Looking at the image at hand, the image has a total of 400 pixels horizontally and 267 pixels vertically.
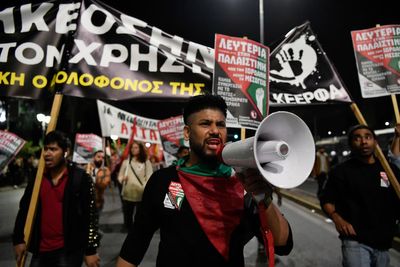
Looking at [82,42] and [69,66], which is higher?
[82,42]

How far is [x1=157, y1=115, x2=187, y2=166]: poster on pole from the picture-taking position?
29.6 feet

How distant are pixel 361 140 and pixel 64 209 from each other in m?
2.81

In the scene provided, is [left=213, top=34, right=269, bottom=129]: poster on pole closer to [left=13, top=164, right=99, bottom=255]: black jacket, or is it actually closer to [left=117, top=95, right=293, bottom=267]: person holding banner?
[left=117, top=95, right=293, bottom=267]: person holding banner

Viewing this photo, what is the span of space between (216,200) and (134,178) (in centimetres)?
567

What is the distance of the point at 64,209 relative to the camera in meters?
3.15

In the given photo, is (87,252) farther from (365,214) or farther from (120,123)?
(120,123)

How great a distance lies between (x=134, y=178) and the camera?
7.26 meters

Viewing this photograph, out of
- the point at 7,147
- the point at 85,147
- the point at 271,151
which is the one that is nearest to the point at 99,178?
the point at 85,147

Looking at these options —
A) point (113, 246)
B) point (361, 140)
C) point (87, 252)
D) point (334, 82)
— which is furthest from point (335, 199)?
point (113, 246)

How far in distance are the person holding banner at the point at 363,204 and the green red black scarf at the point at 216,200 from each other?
1.86 m

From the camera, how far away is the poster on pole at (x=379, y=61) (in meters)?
3.94

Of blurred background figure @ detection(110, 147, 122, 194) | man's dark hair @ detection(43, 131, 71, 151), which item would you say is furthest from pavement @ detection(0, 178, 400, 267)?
man's dark hair @ detection(43, 131, 71, 151)

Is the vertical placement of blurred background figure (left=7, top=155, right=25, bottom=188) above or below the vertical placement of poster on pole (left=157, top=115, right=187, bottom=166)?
below

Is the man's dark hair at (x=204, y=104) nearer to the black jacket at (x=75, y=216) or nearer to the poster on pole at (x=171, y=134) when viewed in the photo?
the black jacket at (x=75, y=216)
